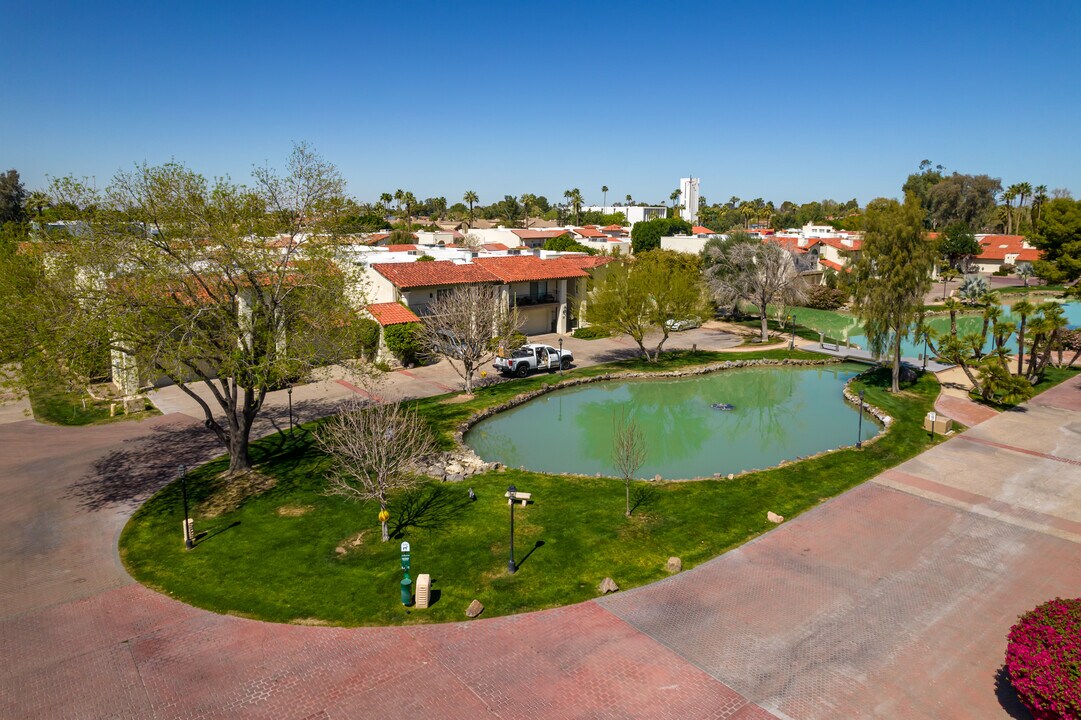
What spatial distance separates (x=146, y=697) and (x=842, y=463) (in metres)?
21.2

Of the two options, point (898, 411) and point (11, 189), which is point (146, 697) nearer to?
point (898, 411)

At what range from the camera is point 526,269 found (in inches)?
1870

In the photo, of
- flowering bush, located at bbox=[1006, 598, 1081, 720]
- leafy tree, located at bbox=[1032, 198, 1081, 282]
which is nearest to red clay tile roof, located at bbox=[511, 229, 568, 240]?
leafy tree, located at bbox=[1032, 198, 1081, 282]

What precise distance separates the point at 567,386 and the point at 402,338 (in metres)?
10.4

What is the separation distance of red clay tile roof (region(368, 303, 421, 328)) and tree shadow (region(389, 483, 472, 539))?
1930cm

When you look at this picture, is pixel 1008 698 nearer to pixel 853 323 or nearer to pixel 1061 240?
pixel 1061 240

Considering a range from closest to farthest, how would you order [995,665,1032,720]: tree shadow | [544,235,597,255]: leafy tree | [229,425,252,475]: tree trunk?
[995,665,1032,720]: tree shadow < [229,425,252,475]: tree trunk < [544,235,597,255]: leafy tree

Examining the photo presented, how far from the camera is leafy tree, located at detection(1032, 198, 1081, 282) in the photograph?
36.1 metres

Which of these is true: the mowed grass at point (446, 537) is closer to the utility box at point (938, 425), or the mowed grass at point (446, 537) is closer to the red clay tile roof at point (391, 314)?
the utility box at point (938, 425)

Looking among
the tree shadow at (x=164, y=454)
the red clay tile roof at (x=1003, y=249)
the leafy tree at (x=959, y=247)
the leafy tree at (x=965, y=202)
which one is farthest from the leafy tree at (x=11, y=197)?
the leafy tree at (x=965, y=202)

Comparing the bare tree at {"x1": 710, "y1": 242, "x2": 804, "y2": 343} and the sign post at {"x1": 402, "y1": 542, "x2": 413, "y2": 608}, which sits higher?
the bare tree at {"x1": 710, "y1": 242, "x2": 804, "y2": 343}

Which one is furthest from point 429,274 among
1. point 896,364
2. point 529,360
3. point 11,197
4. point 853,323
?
point 11,197

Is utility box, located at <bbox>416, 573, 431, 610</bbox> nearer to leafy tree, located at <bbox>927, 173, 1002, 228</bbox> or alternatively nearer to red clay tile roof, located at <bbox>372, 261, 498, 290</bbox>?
red clay tile roof, located at <bbox>372, 261, 498, 290</bbox>

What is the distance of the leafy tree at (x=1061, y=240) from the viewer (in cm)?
3609
